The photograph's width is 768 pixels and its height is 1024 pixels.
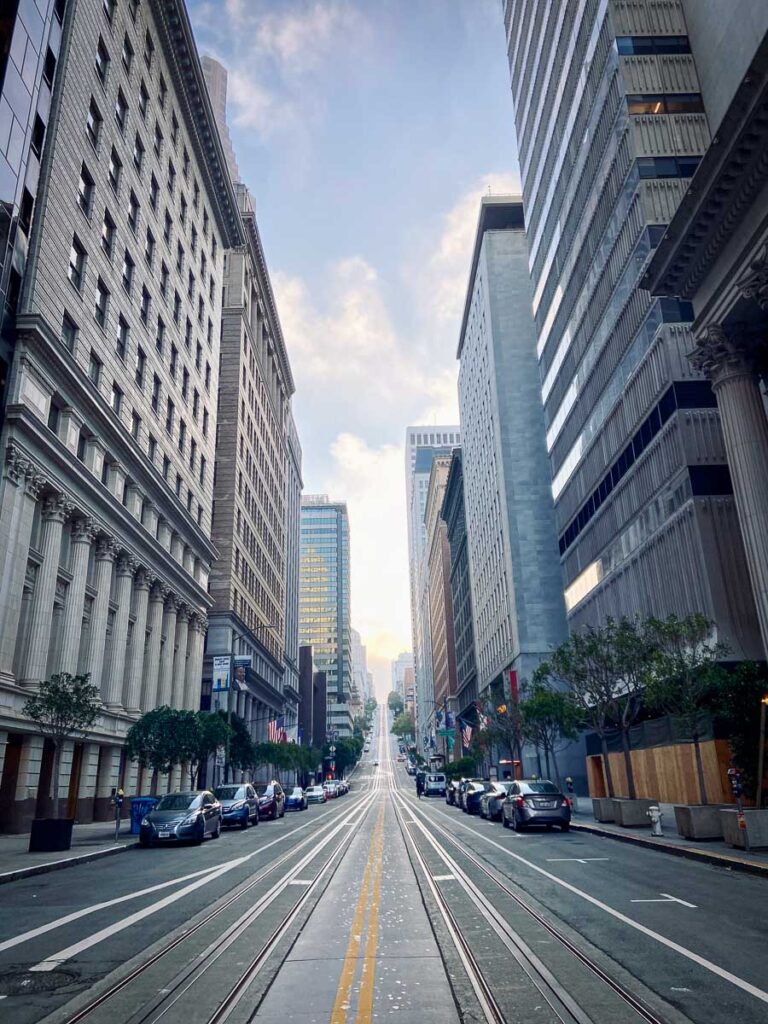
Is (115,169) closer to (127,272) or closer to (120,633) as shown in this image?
(127,272)

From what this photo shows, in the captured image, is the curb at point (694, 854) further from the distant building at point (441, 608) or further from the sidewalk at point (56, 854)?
the distant building at point (441, 608)

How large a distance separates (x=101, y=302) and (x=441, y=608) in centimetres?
11768

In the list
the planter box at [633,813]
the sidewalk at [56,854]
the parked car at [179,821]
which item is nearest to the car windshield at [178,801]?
the parked car at [179,821]

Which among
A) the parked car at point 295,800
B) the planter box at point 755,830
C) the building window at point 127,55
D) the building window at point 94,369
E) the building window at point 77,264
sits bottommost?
the planter box at point 755,830

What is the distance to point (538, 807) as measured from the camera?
27.2 m

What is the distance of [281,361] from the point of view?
109938 mm

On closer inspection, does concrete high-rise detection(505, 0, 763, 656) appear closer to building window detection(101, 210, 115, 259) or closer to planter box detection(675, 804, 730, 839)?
planter box detection(675, 804, 730, 839)

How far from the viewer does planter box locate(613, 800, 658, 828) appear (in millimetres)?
26422

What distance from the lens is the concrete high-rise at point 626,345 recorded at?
34469 mm

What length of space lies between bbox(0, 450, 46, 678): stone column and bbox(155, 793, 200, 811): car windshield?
7.66 meters

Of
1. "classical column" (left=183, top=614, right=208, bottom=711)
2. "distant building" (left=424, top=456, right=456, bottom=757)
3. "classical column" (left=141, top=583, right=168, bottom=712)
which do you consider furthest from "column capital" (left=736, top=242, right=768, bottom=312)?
"distant building" (left=424, top=456, right=456, bottom=757)

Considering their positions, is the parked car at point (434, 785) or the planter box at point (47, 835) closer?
the planter box at point (47, 835)

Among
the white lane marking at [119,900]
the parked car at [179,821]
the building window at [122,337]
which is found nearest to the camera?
the white lane marking at [119,900]

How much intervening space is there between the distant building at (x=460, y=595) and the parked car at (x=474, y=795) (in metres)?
56.9
